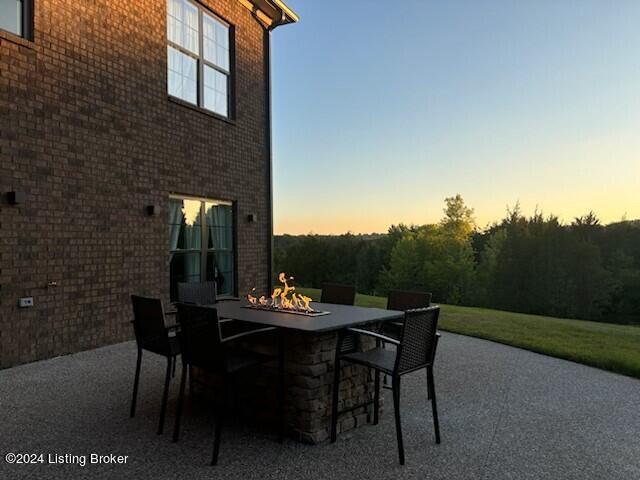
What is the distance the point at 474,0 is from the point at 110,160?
7879 millimetres

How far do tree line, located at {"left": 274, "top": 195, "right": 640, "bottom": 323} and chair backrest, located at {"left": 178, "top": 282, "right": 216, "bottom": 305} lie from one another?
1680cm

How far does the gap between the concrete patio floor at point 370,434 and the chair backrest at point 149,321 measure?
0.60 metres

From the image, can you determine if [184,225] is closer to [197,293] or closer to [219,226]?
[219,226]

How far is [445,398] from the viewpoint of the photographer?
4000 millimetres

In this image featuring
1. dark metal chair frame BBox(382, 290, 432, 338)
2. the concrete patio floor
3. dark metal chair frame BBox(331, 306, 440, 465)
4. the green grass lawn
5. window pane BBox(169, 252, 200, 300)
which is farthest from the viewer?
window pane BBox(169, 252, 200, 300)

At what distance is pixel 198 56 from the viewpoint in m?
7.55

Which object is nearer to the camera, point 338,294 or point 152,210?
point 338,294

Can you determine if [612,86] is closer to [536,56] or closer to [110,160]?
[536,56]

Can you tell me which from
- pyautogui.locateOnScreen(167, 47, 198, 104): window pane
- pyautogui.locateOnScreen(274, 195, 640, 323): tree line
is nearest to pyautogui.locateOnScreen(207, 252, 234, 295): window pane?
pyautogui.locateOnScreen(167, 47, 198, 104): window pane

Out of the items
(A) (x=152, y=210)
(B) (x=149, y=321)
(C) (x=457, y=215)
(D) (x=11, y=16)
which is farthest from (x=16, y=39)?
(C) (x=457, y=215)

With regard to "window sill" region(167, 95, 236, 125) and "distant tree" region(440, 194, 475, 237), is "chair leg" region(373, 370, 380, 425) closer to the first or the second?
"window sill" region(167, 95, 236, 125)

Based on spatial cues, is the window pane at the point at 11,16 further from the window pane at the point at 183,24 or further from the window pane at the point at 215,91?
the window pane at the point at 215,91

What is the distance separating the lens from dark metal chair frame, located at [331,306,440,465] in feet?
9.06

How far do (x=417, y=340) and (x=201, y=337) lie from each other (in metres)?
1.42
